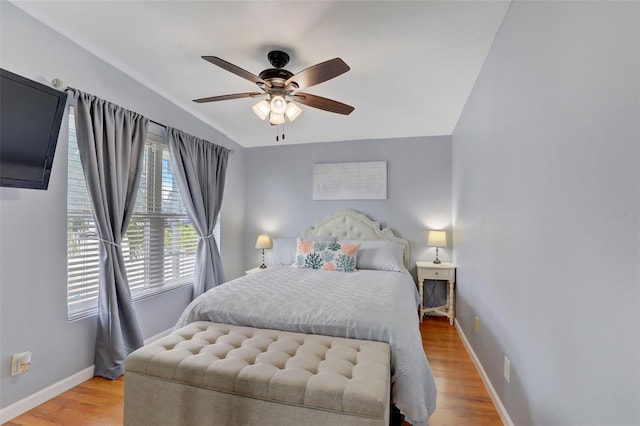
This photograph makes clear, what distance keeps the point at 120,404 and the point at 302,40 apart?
9.26 ft

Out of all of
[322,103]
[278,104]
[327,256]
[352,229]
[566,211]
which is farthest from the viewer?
[352,229]

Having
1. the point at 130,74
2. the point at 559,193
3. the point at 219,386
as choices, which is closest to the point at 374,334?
the point at 219,386

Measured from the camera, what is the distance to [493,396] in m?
2.02

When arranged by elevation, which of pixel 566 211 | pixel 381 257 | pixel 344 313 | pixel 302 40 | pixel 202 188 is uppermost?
pixel 302 40

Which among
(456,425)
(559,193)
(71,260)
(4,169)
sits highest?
(4,169)

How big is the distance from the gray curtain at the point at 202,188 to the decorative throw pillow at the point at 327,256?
3.54 feet

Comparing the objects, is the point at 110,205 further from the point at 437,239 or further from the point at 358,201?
the point at 437,239

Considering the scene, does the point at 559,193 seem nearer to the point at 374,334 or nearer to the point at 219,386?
the point at 374,334

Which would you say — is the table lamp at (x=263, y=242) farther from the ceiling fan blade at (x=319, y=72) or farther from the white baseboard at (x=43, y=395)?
the ceiling fan blade at (x=319, y=72)

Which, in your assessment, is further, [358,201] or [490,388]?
[358,201]

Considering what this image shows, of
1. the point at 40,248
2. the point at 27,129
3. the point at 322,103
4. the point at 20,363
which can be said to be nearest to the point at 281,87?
the point at 322,103

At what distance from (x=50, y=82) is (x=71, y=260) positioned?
50.8 inches

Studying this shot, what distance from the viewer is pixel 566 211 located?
46.3 inches

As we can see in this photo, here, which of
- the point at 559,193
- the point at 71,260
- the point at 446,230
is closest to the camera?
the point at 559,193
